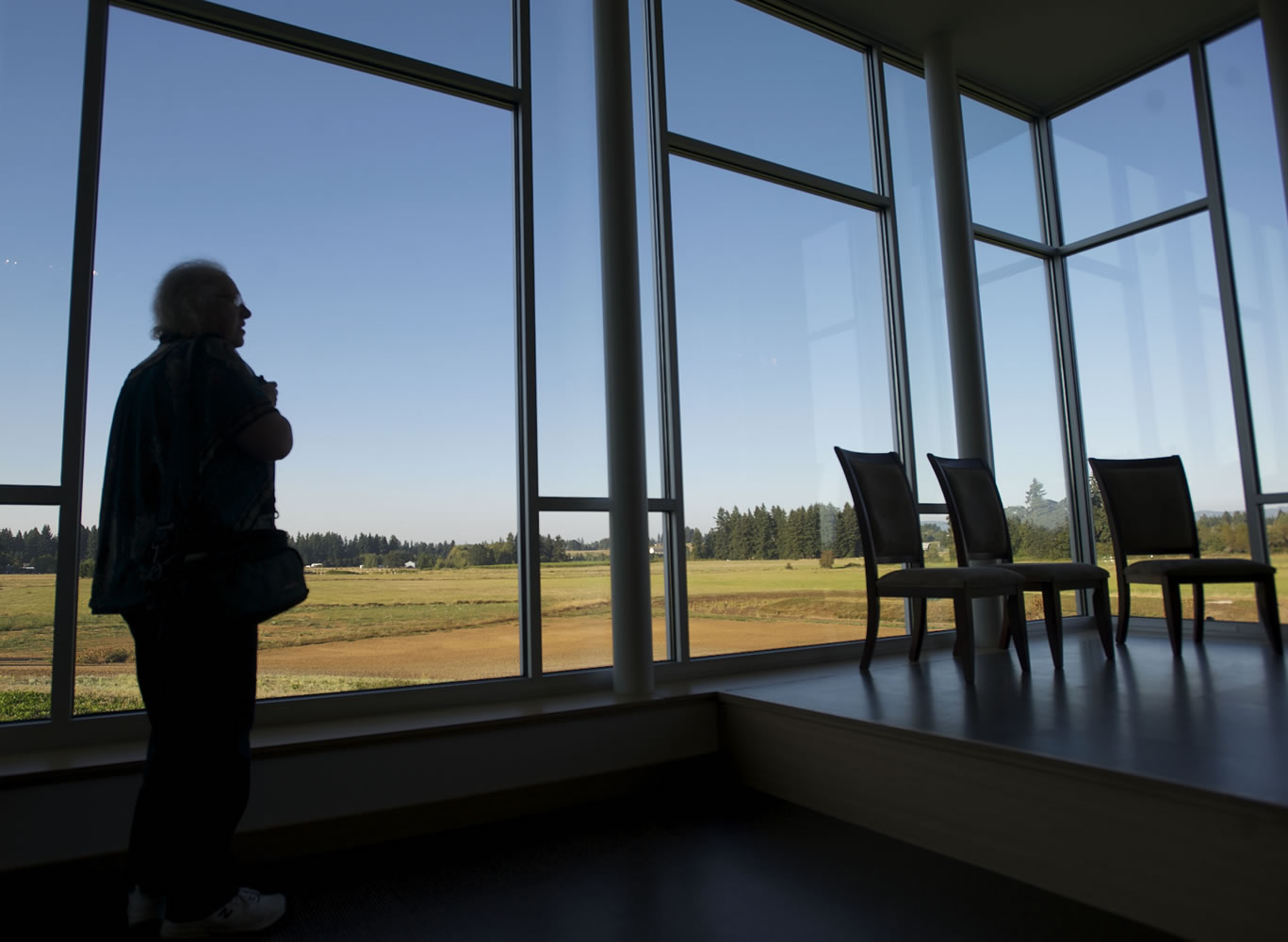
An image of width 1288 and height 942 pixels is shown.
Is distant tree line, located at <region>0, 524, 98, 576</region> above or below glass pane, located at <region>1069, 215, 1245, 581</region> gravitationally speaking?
below

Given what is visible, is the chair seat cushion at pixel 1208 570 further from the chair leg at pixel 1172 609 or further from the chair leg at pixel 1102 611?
the chair leg at pixel 1102 611

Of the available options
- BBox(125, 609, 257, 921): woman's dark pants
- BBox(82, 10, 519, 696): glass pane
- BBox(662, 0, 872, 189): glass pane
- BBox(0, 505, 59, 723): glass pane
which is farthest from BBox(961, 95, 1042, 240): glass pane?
BBox(0, 505, 59, 723): glass pane

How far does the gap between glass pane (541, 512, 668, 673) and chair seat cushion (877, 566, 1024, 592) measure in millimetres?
1089

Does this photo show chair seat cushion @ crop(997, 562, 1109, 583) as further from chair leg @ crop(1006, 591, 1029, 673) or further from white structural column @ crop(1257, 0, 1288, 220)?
white structural column @ crop(1257, 0, 1288, 220)

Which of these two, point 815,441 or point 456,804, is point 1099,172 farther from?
point 456,804

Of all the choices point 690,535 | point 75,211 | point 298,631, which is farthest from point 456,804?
point 75,211

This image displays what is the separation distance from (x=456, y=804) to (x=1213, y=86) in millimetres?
5679

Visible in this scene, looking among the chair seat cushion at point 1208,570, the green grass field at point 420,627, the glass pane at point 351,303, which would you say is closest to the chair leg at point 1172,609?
the chair seat cushion at point 1208,570

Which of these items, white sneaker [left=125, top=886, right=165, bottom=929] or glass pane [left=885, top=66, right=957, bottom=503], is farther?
glass pane [left=885, top=66, right=957, bottom=503]

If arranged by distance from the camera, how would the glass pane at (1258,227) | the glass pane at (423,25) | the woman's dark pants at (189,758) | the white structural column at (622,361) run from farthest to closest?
the glass pane at (1258,227) < the white structural column at (622,361) < the glass pane at (423,25) < the woman's dark pants at (189,758)

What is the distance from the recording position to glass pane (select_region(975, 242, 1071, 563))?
5.02 m

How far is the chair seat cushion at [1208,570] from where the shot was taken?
140 inches

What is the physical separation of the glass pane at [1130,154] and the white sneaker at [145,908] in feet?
19.4

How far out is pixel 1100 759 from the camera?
1868 mm
